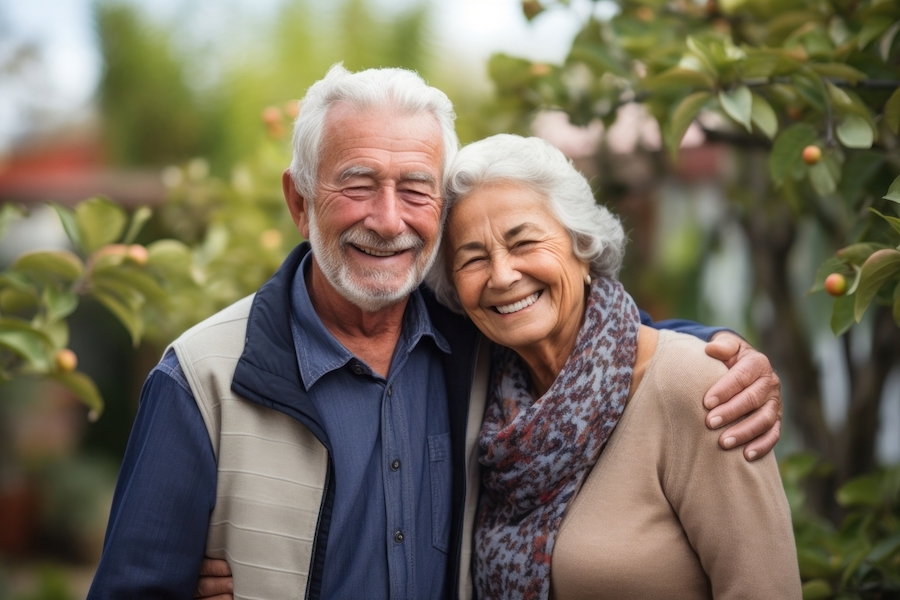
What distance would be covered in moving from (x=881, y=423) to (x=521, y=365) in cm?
203

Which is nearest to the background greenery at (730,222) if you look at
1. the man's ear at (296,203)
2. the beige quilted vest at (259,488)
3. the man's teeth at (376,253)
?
the man's ear at (296,203)

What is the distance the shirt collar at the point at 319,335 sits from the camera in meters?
1.96

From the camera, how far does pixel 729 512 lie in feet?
5.69

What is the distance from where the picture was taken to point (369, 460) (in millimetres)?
→ 1937

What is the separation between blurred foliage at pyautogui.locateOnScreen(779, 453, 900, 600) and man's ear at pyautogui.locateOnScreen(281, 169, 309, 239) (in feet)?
5.21

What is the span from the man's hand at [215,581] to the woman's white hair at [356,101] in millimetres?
902

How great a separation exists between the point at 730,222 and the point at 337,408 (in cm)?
271

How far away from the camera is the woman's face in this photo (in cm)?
194

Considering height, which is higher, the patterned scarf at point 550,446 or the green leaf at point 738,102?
the green leaf at point 738,102

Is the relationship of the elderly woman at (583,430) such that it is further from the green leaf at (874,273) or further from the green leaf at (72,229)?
the green leaf at (72,229)

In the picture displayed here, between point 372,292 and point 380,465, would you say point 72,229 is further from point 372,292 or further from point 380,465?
point 380,465

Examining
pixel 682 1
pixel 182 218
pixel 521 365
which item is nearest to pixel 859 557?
pixel 521 365

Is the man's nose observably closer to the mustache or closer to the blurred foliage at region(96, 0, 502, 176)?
the mustache

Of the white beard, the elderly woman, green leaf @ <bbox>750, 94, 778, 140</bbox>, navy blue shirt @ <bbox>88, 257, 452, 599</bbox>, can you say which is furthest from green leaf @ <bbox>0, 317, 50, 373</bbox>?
green leaf @ <bbox>750, 94, 778, 140</bbox>
